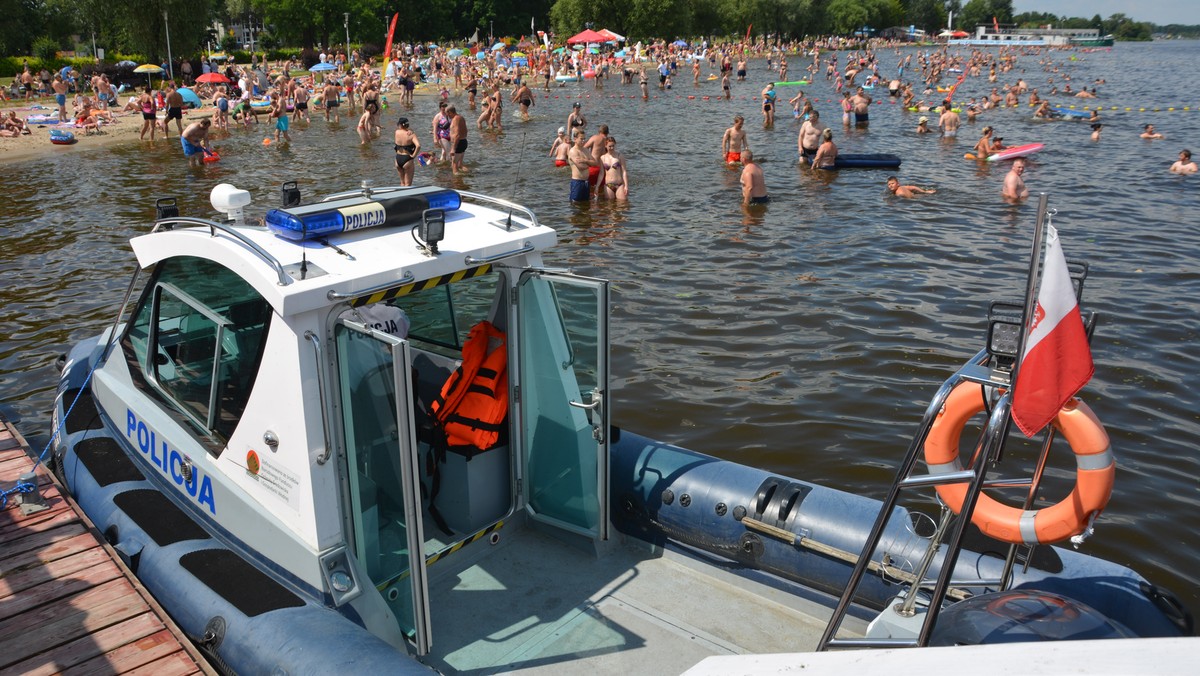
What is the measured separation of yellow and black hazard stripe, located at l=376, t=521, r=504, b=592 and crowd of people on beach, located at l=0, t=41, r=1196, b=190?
13979 mm

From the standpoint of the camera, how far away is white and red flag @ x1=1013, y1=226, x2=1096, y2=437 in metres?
3.03

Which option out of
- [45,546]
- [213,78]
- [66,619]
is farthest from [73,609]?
[213,78]

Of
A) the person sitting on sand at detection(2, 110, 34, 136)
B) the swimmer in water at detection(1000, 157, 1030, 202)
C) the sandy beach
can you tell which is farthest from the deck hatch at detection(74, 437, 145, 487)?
the person sitting on sand at detection(2, 110, 34, 136)

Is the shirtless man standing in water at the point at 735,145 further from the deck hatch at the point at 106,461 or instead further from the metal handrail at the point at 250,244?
the metal handrail at the point at 250,244

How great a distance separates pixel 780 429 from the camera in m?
9.59

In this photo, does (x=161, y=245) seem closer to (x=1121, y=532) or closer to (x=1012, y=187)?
(x=1121, y=532)

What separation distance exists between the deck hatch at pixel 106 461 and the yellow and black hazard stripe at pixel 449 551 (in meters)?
1.92

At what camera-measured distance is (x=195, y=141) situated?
24.4 metres

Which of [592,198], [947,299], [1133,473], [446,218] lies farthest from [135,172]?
[1133,473]

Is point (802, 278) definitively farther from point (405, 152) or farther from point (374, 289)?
point (374, 289)

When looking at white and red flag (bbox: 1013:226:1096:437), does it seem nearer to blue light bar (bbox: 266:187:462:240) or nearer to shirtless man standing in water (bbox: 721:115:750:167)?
blue light bar (bbox: 266:187:462:240)

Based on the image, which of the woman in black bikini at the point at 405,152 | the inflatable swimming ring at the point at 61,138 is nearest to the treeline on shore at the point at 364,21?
the inflatable swimming ring at the point at 61,138

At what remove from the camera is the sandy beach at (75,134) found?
27234mm

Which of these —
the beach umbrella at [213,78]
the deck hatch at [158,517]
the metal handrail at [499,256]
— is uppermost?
the beach umbrella at [213,78]
